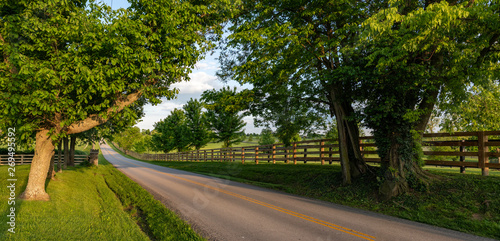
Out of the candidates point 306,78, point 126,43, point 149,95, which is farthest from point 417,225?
point 126,43

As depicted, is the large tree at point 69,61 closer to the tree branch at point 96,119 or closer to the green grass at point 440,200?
the tree branch at point 96,119

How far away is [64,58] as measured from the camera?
25.7 ft

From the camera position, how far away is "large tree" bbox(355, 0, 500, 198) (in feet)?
24.1

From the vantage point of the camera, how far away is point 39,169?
28.5 ft

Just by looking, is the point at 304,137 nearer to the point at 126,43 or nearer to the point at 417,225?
the point at 417,225

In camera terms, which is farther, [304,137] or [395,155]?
[304,137]

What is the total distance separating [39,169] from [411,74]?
505 inches

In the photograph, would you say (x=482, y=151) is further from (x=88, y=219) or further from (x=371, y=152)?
(x=88, y=219)

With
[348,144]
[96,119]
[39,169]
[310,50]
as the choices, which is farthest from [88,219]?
[348,144]

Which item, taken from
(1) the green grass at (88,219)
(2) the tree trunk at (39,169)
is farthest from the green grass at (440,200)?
(2) the tree trunk at (39,169)

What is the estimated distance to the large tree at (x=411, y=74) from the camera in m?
7.36

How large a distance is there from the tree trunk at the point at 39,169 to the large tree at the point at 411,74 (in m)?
10.7

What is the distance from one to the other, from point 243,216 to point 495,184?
25.8 feet

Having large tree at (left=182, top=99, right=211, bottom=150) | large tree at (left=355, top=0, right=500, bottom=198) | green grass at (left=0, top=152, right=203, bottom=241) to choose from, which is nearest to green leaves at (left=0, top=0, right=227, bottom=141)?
green grass at (left=0, top=152, right=203, bottom=241)
